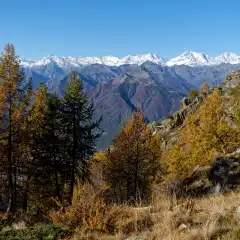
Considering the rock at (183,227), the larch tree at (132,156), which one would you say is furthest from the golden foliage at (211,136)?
the rock at (183,227)

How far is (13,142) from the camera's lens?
1016 inches

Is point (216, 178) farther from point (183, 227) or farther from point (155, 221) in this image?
point (183, 227)

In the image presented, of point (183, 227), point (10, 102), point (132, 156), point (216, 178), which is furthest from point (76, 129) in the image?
point (183, 227)

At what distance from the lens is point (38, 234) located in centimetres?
758

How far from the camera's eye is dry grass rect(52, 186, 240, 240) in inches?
243

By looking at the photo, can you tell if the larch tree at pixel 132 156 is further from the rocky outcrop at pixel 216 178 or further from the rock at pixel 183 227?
the rock at pixel 183 227

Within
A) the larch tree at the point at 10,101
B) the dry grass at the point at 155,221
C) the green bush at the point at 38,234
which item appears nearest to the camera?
the dry grass at the point at 155,221

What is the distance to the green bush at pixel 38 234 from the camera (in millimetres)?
7368

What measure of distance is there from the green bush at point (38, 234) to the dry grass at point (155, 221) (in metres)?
0.43

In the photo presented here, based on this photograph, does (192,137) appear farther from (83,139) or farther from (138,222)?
(138,222)

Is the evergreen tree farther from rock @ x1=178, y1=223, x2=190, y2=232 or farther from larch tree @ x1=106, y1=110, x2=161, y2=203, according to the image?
rock @ x1=178, y1=223, x2=190, y2=232

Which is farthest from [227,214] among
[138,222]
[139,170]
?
[139,170]

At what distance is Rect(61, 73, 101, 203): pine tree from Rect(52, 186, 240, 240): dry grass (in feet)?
75.1

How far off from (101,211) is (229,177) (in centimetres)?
1223
